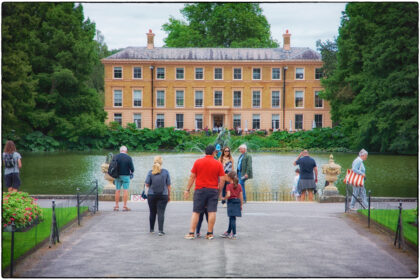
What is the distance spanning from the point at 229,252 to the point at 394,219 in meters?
3.93

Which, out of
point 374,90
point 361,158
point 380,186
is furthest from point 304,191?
point 374,90

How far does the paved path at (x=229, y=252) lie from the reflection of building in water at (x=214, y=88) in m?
49.0

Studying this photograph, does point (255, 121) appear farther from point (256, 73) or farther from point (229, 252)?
point (229, 252)

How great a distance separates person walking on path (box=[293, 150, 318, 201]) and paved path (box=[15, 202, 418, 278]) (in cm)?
329

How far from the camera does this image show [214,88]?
60.5 m

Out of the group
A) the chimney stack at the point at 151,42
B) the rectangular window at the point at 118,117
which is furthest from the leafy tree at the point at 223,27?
the rectangular window at the point at 118,117

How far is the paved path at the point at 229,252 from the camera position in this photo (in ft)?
23.0

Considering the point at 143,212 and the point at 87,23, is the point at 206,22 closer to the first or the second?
the point at 87,23

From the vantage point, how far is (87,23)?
50.2 meters

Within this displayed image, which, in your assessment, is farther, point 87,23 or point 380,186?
point 87,23

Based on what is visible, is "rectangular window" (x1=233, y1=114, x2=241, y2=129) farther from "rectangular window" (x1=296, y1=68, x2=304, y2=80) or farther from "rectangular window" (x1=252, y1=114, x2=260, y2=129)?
"rectangular window" (x1=296, y1=68, x2=304, y2=80)

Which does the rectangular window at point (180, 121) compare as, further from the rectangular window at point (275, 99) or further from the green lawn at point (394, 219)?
the green lawn at point (394, 219)

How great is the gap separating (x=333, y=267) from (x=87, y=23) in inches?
1829

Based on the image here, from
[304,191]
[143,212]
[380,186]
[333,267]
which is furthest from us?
[380,186]
